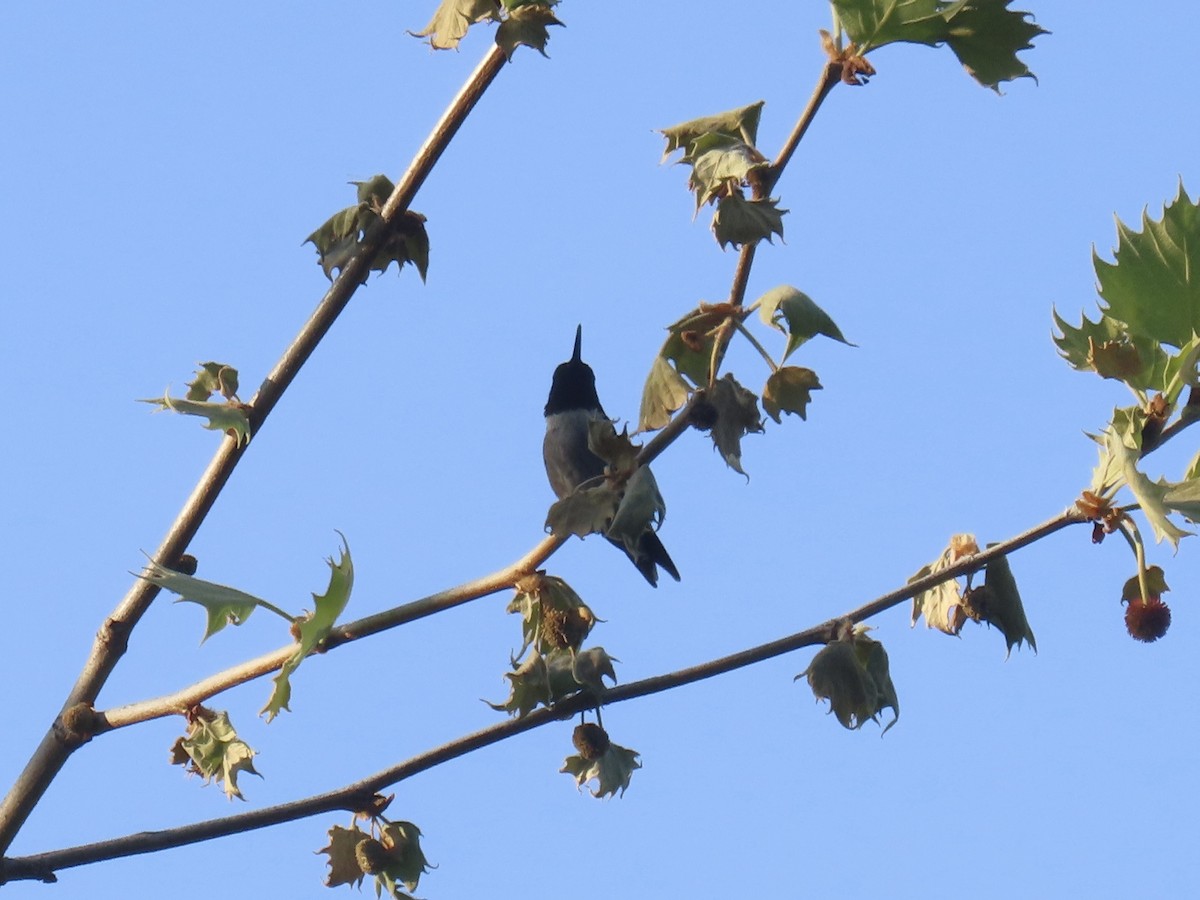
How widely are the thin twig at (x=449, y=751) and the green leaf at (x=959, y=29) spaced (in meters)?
0.79

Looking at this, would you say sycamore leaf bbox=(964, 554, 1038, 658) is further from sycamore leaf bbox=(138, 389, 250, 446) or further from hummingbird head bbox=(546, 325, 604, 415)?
hummingbird head bbox=(546, 325, 604, 415)

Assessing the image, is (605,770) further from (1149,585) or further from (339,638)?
(1149,585)

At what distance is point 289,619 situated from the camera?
242cm

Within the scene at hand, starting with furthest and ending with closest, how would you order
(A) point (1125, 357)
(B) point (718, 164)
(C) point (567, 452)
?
(C) point (567, 452)
(B) point (718, 164)
(A) point (1125, 357)

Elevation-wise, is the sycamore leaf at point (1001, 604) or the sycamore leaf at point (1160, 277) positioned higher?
the sycamore leaf at point (1160, 277)

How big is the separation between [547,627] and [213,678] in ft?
1.90

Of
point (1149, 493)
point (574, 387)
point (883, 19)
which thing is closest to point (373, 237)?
point (883, 19)

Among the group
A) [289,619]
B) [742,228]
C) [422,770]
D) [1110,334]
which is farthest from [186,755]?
[1110,334]

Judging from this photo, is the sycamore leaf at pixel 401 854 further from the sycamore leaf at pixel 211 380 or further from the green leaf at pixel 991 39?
the green leaf at pixel 991 39

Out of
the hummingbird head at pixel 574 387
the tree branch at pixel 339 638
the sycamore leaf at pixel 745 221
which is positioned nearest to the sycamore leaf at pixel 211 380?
the tree branch at pixel 339 638

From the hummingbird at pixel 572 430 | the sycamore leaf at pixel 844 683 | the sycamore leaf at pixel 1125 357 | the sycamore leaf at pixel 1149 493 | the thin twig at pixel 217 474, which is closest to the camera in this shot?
the sycamore leaf at pixel 1149 493

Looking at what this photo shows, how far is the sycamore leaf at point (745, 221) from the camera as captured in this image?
2279 millimetres

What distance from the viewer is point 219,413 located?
2.58 metres

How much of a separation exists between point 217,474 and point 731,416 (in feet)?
3.09
